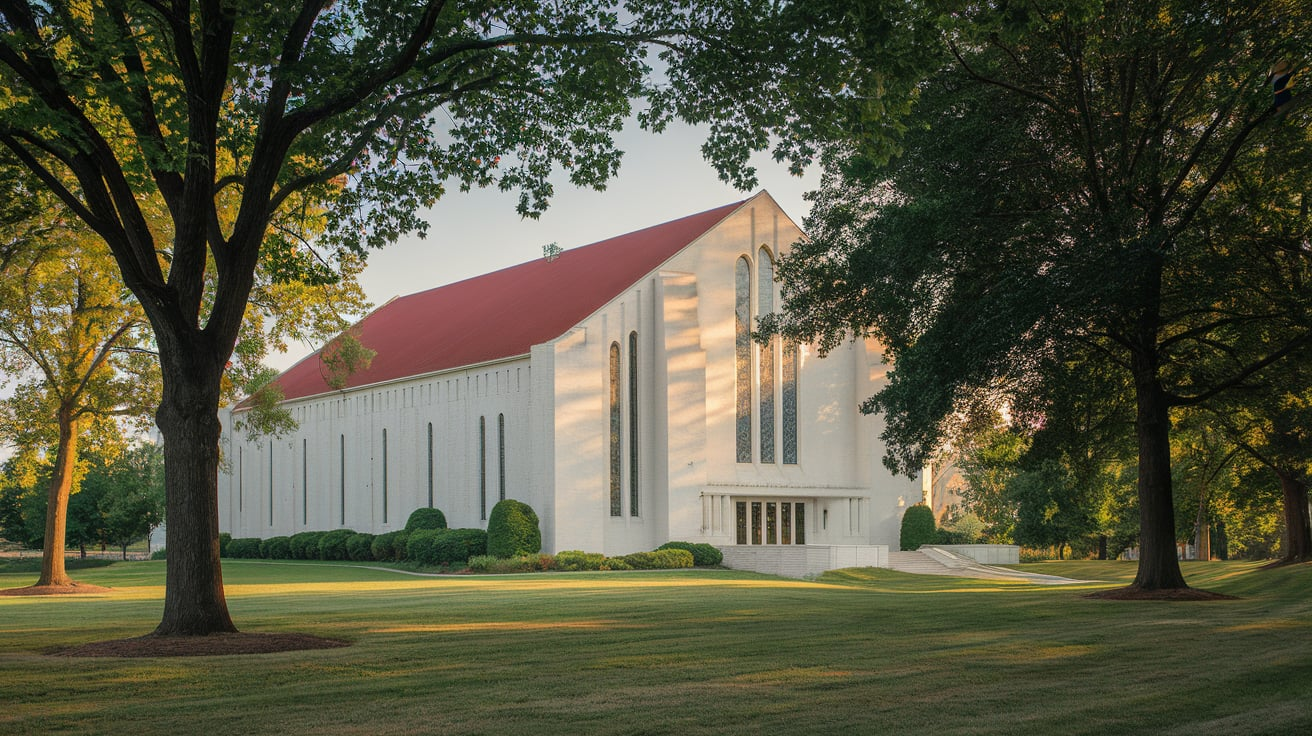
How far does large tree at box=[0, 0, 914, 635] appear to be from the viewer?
1459 centimetres

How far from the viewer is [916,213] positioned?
22.0 metres

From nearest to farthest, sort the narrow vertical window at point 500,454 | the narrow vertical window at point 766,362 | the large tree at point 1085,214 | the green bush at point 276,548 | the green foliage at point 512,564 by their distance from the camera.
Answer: the large tree at point 1085,214
the green foliage at point 512,564
the narrow vertical window at point 500,454
the narrow vertical window at point 766,362
the green bush at point 276,548

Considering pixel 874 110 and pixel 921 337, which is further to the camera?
pixel 921 337

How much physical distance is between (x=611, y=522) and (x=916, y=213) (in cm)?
2354

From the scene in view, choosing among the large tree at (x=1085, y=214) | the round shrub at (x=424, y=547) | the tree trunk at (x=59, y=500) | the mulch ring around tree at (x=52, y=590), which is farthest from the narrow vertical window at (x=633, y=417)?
the large tree at (x=1085, y=214)

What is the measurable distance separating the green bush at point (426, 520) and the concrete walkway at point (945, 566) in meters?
17.5

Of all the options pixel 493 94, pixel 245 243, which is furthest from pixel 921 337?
pixel 245 243

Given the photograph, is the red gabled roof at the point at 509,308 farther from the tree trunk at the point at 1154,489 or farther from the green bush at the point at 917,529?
the tree trunk at the point at 1154,489

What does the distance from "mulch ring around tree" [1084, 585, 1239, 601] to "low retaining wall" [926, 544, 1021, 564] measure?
76.3ft

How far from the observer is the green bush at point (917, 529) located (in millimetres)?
49000

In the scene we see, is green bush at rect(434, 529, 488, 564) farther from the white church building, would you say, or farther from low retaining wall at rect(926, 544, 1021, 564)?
low retaining wall at rect(926, 544, 1021, 564)

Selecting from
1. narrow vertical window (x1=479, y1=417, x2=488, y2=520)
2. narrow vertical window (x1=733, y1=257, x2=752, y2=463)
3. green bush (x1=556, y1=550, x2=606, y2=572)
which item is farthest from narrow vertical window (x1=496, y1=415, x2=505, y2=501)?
narrow vertical window (x1=733, y1=257, x2=752, y2=463)

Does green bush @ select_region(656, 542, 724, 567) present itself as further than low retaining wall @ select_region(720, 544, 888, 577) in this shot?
Yes

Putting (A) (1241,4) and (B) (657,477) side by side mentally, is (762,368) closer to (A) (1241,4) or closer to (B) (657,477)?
(B) (657,477)
